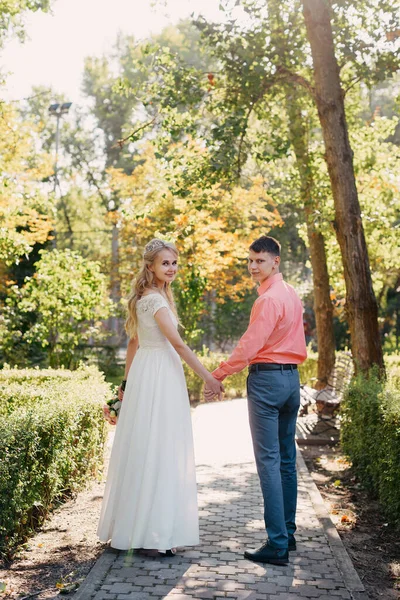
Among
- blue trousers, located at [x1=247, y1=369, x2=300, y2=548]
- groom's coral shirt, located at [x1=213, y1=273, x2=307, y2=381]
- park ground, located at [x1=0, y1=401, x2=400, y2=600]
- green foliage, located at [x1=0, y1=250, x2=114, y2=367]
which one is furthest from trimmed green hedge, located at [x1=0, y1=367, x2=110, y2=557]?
green foliage, located at [x1=0, y1=250, x2=114, y2=367]

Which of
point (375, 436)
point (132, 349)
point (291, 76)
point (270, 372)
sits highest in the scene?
point (291, 76)

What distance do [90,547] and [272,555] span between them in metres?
1.48

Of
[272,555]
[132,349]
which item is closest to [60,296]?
[132,349]

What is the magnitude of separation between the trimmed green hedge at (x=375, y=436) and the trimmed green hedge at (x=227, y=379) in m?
9.34

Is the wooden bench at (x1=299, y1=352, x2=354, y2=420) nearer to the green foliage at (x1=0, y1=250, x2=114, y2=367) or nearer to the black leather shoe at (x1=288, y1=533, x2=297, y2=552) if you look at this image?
the green foliage at (x1=0, y1=250, x2=114, y2=367)

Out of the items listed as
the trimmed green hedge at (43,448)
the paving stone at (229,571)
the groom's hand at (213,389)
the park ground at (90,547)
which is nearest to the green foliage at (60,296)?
the trimmed green hedge at (43,448)

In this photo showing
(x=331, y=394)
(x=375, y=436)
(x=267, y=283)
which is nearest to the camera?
(x=267, y=283)

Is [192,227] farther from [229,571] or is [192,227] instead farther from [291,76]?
[229,571]

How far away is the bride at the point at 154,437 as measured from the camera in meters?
5.49

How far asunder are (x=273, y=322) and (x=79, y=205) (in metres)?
45.2

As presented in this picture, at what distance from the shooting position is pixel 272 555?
17.8ft

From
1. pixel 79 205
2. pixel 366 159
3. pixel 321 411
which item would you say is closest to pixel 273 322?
pixel 321 411

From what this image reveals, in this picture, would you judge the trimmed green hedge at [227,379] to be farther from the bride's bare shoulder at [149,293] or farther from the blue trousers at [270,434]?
the blue trousers at [270,434]

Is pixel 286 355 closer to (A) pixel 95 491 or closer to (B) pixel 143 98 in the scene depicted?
(A) pixel 95 491
